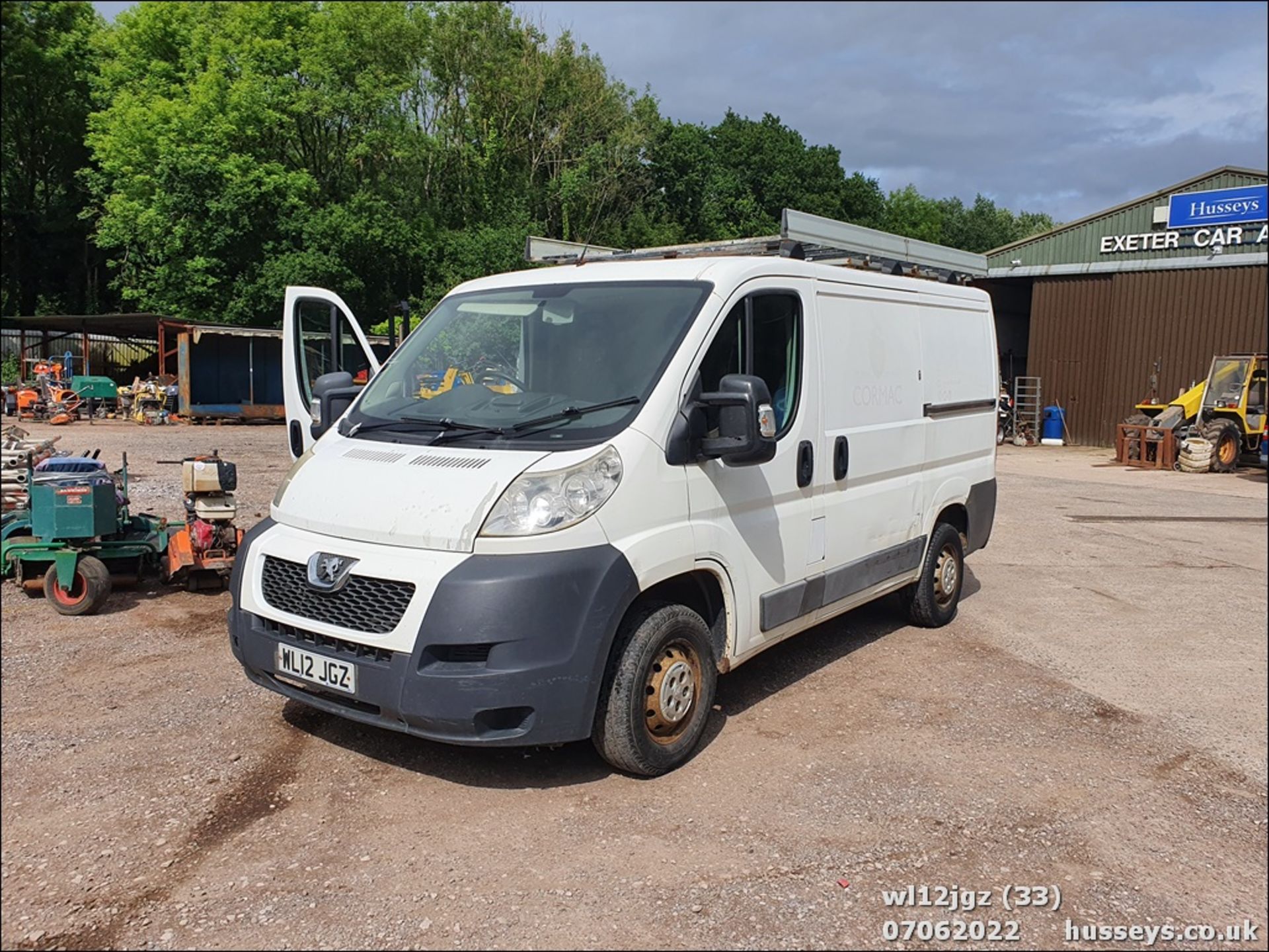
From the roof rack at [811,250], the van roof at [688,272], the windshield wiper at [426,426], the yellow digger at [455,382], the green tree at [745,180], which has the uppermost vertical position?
the green tree at [745,180]

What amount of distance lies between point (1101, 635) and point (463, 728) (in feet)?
16.4

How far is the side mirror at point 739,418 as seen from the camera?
4371 millimetres

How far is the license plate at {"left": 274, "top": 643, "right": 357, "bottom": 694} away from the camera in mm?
3979

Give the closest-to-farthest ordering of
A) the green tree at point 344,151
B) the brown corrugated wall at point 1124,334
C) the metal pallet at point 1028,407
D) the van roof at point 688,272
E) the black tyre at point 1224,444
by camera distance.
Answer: the van roof at point 688,272 < the black tyre at point 1224,444 < the brown corrugated wall at point 1124,334 < the metal pallet at point 1028,407 < the green tree at point 344,151

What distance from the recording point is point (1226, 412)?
2083 centimetres

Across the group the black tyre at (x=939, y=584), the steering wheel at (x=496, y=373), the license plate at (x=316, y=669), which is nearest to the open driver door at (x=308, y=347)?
the steering wheel at (x=496, y=373)

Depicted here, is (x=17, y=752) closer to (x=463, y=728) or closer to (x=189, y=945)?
(x=189, y=945)

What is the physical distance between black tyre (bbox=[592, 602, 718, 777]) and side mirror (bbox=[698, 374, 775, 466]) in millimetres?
734

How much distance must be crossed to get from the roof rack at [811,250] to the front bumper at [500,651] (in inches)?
95.6

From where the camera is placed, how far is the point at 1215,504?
47.8 ft

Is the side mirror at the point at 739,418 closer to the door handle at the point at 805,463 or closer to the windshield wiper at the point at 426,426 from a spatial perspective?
the door handle at the point at 805,463

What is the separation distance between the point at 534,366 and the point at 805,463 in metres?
1.50

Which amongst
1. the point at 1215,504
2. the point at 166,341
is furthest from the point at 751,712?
the point at 166,341

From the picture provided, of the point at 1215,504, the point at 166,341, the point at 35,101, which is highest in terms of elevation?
the point at 35,101
